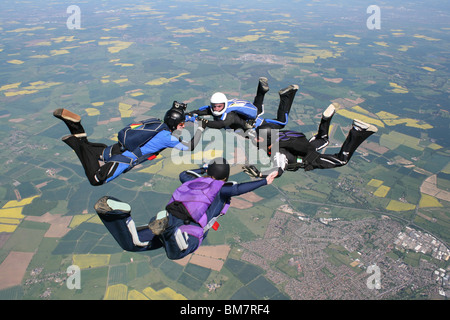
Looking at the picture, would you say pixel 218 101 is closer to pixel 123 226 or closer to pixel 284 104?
pixel 284 104

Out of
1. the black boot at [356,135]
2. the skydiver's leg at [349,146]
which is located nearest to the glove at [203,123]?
the skydiver's leg at [349,146]

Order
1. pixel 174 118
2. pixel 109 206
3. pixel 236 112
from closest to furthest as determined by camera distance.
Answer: pixel 109 206 → pixel 174 118 → pixel 236 112

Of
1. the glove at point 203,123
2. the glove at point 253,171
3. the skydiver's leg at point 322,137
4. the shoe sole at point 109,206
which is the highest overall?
the glove at point 203,123

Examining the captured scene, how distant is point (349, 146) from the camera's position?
7527mm

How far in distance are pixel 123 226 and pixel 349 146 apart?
21.2 ft

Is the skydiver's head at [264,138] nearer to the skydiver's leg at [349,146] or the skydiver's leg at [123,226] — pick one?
the skydiver's leg at [349,146]

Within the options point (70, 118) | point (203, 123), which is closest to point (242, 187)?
point (203, 123)

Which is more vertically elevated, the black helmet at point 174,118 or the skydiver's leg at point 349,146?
the black helmet at point 174,118

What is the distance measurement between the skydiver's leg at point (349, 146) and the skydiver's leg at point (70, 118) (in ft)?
21.8

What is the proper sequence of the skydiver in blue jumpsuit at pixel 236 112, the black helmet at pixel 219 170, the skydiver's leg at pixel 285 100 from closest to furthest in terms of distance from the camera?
the black helmet at pixel 219 170, the skydiver in blue jumpsuit at pixel 236 112, the skydiver's leg at pixel 285 100

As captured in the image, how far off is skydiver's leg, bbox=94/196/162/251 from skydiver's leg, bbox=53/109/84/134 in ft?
7.45

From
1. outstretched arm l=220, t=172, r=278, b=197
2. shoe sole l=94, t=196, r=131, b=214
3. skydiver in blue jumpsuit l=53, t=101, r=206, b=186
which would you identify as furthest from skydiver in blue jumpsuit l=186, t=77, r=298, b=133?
shoe sole l=94, t=196, r=131, b=214

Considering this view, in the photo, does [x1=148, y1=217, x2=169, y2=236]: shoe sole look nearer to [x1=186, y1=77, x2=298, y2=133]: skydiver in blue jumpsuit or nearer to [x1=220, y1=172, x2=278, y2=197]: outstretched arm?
[x1=220, y1=172, x2=278, y2=197]: outstretched arm

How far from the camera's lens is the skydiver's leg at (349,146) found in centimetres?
720
